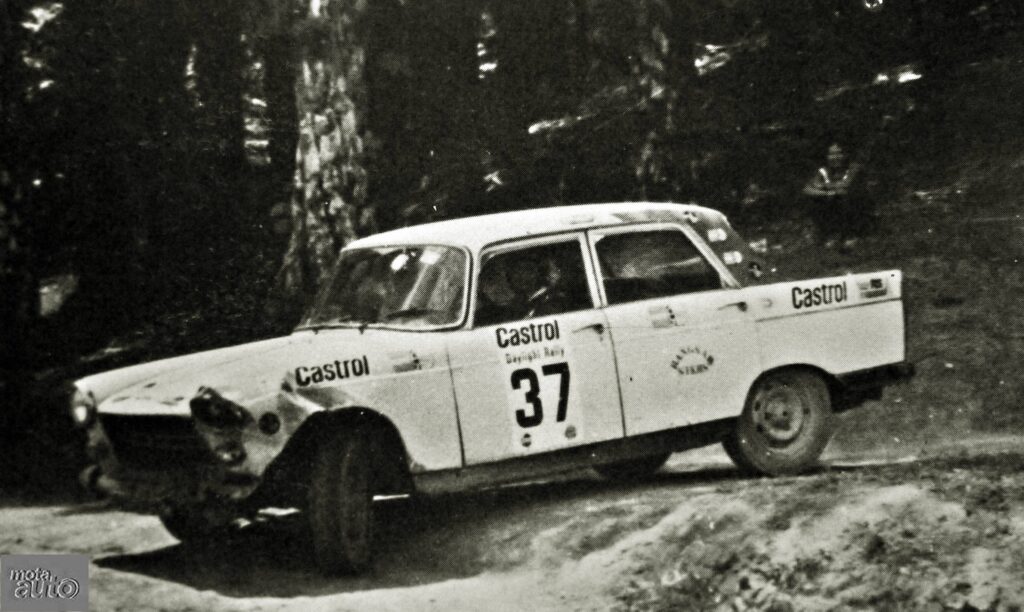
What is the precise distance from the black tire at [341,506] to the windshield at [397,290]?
0.80 m

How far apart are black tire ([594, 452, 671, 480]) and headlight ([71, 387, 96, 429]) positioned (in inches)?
126

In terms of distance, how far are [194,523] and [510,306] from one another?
1.93 m

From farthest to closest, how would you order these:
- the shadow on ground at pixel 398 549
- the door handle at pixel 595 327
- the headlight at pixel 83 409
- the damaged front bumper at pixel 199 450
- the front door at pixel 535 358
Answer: the door handle at pixel 595 327 < the front door at pixel 535 358 < the headlight at pixel 83 409 < the shadow on ground at pixel 398 549 < the damaged front bumper at pixel 199 450

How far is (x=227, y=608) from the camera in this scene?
20.0ft

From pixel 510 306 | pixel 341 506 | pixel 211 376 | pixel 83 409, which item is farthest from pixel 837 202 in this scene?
pixel 83 409

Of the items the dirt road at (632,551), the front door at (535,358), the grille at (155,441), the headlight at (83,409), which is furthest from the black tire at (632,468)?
the headlight at (83,409)

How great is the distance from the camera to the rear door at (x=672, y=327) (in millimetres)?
7449

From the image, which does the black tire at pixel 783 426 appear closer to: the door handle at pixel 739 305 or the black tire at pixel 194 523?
the door handle at pixel 739 305

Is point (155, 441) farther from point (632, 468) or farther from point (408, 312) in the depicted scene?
point (632, 468)

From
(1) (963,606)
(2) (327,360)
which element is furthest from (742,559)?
(2) (327,360)

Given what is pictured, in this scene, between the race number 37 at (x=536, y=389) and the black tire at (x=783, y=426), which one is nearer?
the race number 37 at (x=536, y=389)

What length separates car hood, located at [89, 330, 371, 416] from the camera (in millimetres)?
6281

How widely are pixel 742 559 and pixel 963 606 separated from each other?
1.02m

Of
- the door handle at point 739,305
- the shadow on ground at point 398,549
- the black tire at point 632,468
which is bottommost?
the black tire at point 632,468
